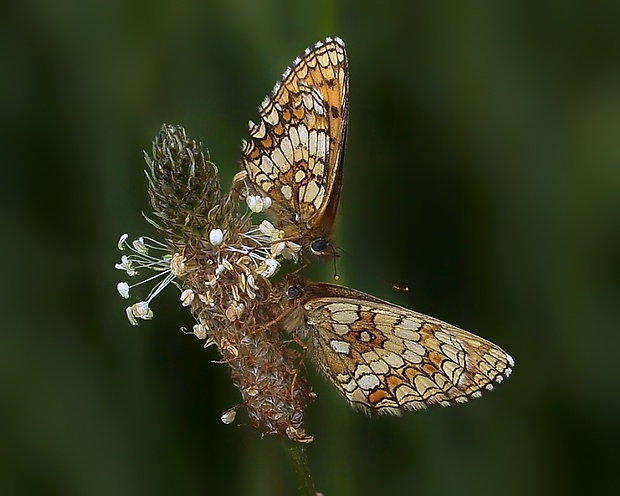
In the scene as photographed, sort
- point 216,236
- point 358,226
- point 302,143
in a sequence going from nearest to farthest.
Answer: point 216,236, point 302,143, point 358,226

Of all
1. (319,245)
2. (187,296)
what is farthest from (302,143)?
(187,296)

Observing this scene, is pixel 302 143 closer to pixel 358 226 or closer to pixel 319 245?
pixel 319 245

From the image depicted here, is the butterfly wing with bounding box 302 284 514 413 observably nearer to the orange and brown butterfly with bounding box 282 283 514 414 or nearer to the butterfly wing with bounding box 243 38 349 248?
the orange and brown butterfly with bounding box 282 283 514 414

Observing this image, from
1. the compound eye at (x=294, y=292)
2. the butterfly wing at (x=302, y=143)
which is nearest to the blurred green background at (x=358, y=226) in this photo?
the butterfly wing at (x=302, y=143)

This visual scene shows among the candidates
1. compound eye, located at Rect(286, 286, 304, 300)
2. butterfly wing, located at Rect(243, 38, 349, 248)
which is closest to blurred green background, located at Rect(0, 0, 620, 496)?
butterfly wing, located at Rect(243, 38, 349, 248)
